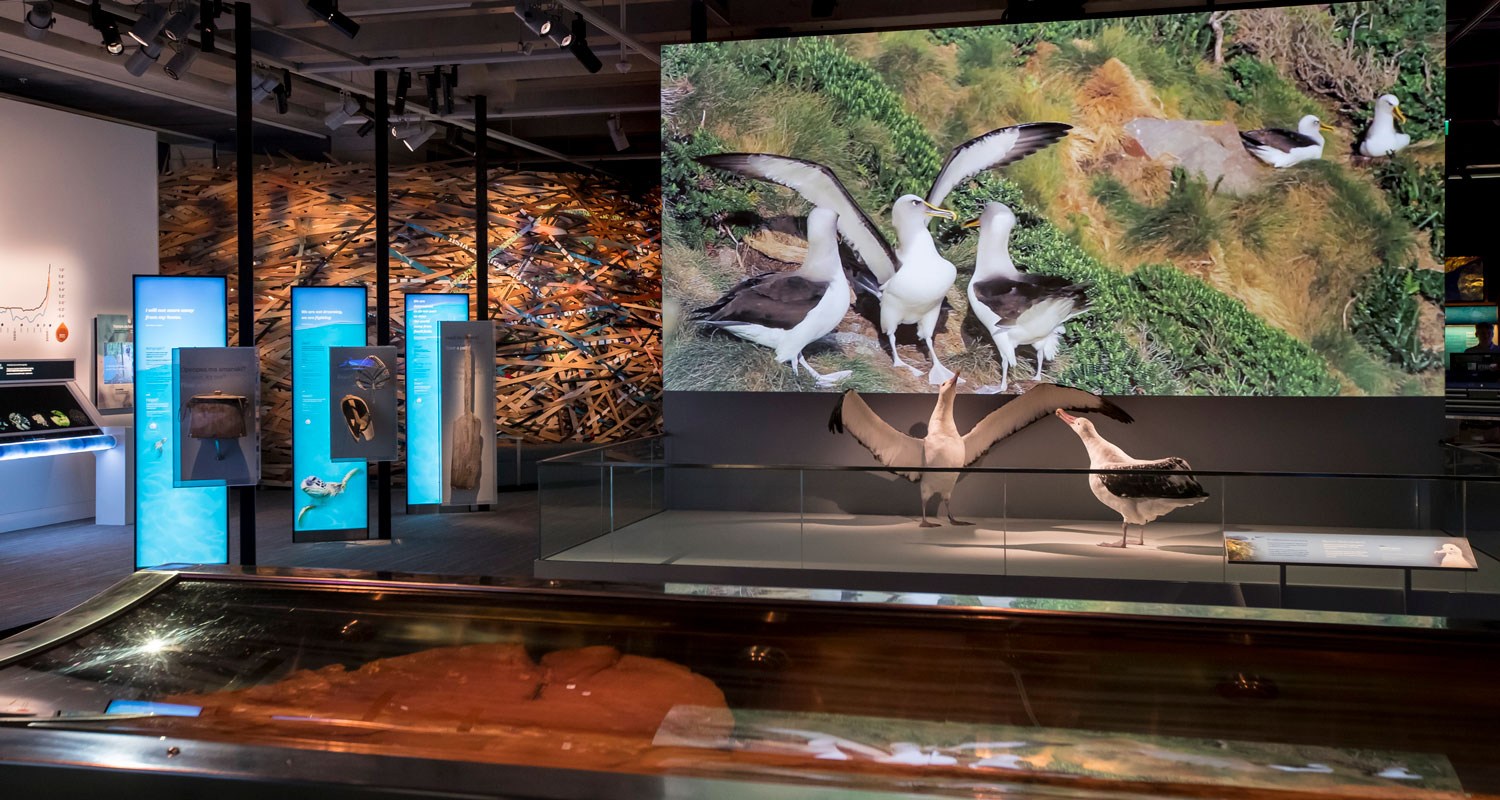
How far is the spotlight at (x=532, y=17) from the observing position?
642 cm

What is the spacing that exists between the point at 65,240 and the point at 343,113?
8.02 feet

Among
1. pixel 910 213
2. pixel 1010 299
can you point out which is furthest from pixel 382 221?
pixel 1010 299

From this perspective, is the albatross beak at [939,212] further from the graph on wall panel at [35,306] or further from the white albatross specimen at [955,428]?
the graph on wall panel at [35,306]

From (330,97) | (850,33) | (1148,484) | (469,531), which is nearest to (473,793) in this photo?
(1148,484)

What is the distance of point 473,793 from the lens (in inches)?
51.9

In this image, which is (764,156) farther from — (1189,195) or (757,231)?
(1189,195)

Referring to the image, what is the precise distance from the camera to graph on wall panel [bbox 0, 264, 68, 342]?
8344mm

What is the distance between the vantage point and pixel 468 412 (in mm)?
8633

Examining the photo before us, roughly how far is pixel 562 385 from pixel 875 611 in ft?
33.8

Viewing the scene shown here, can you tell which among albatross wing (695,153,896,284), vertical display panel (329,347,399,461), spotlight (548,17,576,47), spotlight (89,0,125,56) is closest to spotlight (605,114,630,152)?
albatross wing (695,153,896,284)

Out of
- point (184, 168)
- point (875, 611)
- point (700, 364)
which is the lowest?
point (875, 611)

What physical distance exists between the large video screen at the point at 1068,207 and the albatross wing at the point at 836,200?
2cm

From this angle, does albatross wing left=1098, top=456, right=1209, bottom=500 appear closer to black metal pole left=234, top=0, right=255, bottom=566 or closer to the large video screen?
the large video screen

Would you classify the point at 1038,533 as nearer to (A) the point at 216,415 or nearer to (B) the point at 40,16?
(A) the point at 216,415
